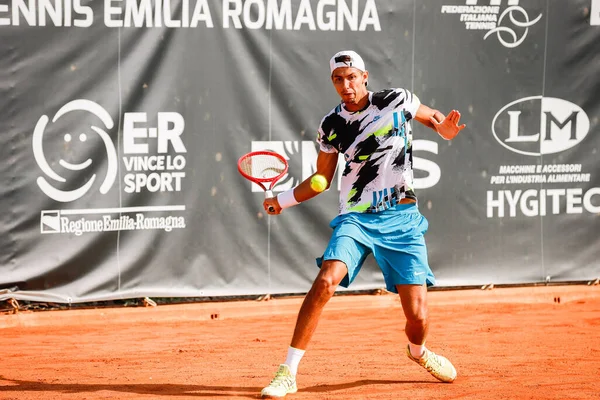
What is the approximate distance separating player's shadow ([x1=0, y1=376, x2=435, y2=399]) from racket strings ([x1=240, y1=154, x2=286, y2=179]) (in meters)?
1.20

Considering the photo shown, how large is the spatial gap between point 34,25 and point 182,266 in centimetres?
212

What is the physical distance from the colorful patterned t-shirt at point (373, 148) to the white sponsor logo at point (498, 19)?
3.28 meters

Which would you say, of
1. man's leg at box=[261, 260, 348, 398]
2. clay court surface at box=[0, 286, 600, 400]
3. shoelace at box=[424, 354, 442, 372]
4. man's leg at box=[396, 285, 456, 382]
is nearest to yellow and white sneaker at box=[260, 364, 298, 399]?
man's leg at box=[261, 260, 348, 398]

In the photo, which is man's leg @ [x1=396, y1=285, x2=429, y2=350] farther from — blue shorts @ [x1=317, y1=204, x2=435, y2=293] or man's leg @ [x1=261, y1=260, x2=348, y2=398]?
man's leg @ [x1=261, y1=260, x2=348, y2=398]

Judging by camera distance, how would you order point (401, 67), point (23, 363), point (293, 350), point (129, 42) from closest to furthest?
1. point (293, 350)
2. point (23, 363)
3. point (129, 42)
4. point (401, 67)

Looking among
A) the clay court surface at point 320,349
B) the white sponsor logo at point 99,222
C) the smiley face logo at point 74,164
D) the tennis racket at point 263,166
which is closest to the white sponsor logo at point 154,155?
the smiley face logo at point 74,164

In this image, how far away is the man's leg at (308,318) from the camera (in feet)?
15.5

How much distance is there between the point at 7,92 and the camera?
23.1ft

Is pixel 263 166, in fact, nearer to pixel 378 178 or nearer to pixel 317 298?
pixel 378 178

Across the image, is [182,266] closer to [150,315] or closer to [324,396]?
[150,315]

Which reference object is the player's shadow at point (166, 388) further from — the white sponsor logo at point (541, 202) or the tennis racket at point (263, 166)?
the white sponsor logo at point (541, 202)

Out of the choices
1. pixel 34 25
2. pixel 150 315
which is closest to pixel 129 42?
pixel 34 25

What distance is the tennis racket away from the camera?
5.45 m

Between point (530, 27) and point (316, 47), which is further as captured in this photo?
point (530, 27)
